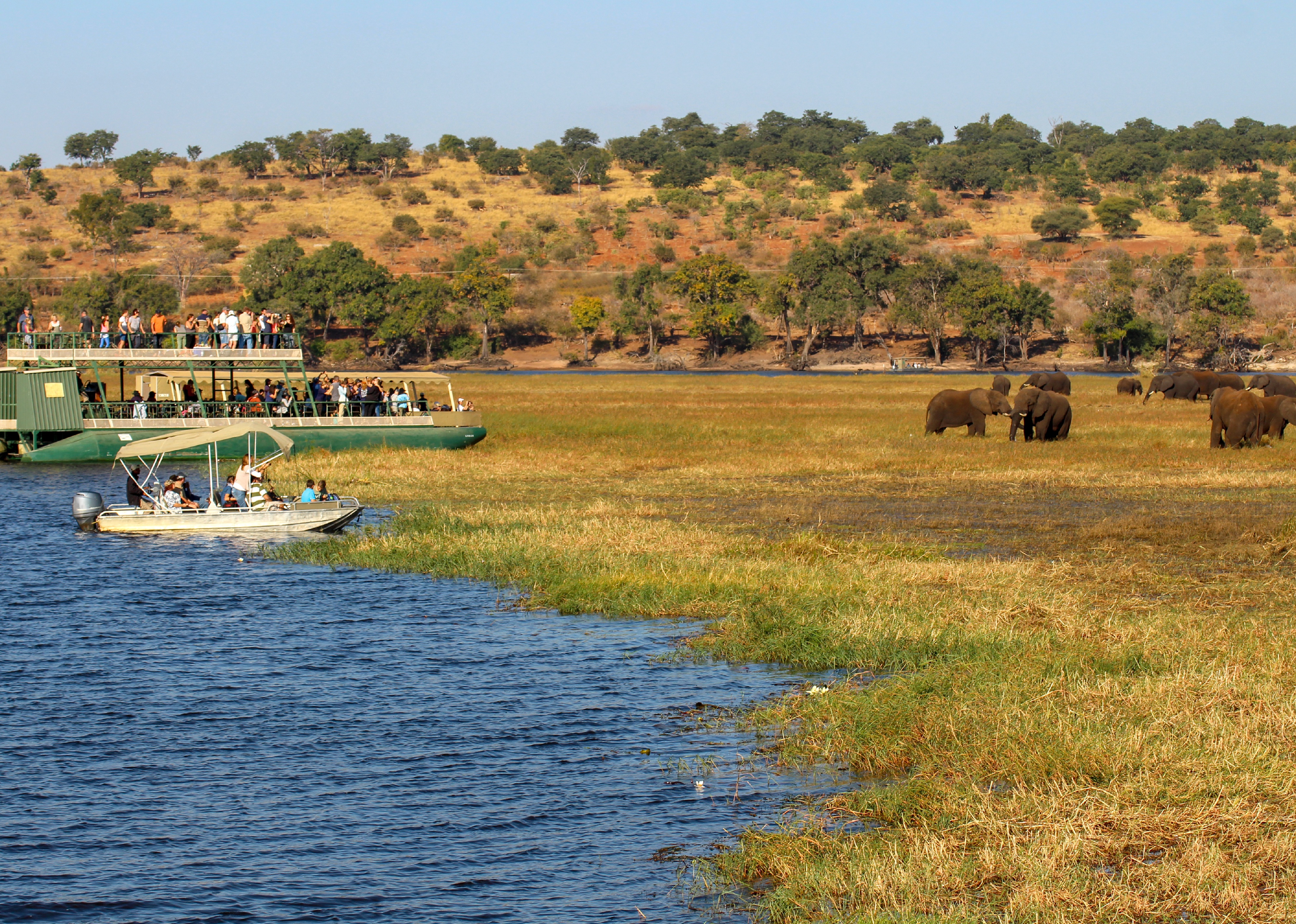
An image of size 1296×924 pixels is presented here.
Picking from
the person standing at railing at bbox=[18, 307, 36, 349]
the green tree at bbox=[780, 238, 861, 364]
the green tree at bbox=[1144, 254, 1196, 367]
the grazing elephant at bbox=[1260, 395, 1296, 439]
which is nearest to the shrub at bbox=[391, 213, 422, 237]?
the green tree at bbox=[780, 238, 861, 364]

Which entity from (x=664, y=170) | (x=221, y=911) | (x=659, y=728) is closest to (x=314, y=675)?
(x=659, y=728)

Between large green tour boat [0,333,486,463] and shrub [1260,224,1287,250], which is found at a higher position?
shrub [1260,224,1287,250]

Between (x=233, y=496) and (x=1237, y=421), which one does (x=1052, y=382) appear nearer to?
(x=1237, y=421)

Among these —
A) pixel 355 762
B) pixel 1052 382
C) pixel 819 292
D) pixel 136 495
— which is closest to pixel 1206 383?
pixel 1052 382

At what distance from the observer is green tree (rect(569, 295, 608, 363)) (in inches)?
4380

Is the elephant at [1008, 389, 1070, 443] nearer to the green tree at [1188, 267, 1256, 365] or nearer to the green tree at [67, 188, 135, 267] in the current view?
the green tree at [1188, 267, 1256, 365]

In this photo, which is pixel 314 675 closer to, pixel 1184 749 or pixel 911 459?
pixel 1184 749

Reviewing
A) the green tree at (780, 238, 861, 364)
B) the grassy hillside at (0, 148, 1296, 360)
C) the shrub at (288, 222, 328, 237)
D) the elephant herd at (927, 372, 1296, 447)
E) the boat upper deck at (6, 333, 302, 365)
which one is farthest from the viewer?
the shrub at (288, 222, 328, 237)

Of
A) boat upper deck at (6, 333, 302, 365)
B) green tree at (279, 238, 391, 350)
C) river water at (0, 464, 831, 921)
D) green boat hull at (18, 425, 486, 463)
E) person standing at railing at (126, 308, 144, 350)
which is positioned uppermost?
green tree at (279, 238, 391, 350)

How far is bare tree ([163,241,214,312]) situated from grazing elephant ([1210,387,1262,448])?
8562 cm

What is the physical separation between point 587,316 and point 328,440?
72.3m

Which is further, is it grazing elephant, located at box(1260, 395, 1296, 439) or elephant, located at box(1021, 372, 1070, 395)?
elephant, located at box(1021, 372, 1070, 395)

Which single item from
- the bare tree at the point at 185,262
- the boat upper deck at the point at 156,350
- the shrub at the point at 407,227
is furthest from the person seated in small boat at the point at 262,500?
the shrub at the point at 407,227

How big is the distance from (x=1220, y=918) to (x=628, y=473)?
2581 cm
